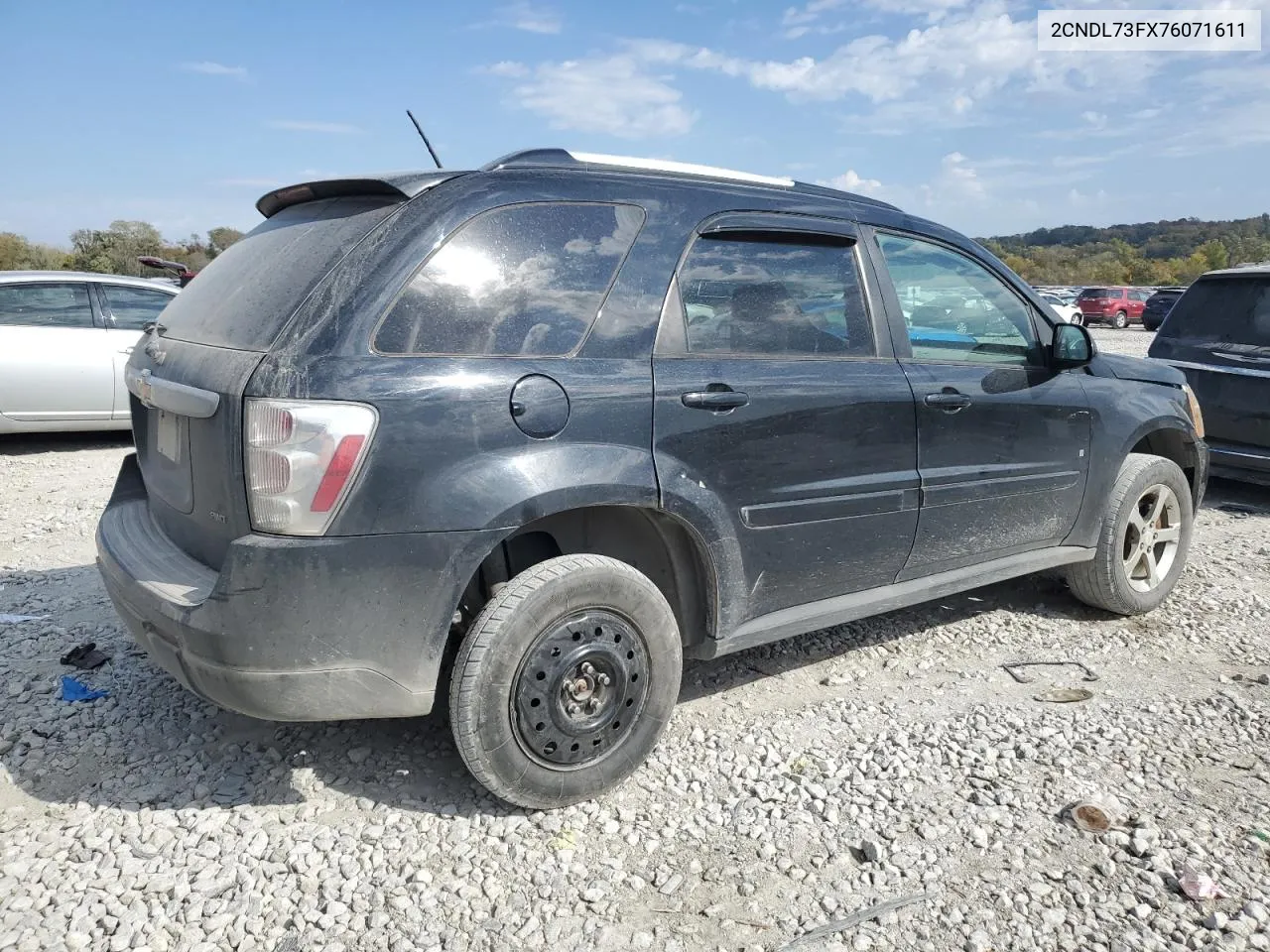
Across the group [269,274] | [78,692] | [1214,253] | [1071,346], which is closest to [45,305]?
[78,692]

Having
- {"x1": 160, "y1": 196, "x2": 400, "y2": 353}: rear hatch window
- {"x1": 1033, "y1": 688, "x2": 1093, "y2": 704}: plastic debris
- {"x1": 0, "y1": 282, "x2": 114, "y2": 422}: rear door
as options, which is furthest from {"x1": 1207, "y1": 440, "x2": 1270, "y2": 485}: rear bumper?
{"x1": 0, "y1": 282, "x2": 114, "y2": 422}: rear door

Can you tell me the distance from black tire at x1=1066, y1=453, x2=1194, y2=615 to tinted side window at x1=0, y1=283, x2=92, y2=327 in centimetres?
797

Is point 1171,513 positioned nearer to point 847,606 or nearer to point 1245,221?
point 847,606

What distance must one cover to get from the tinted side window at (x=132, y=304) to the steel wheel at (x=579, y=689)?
6.89m

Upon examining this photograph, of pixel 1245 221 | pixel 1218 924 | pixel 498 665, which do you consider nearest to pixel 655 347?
pixel 498 665

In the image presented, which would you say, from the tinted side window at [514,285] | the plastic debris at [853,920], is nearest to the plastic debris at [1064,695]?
the plastic debris at [853,920]

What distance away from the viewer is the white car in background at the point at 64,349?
7.66 meters

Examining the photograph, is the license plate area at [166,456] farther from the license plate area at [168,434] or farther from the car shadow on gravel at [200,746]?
the car shadow on gravel at [200,746]

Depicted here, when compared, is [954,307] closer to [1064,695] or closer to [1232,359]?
[1064,695]

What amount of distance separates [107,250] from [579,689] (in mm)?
37153

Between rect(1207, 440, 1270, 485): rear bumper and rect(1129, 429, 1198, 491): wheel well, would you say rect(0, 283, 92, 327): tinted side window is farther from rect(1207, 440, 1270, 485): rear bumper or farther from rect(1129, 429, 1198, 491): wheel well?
rect(1207, 440, 1270, 485): rear bumper

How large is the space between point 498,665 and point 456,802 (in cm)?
58

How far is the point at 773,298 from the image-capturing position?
3.28 metres

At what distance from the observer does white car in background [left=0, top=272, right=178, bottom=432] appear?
25.1 ft
